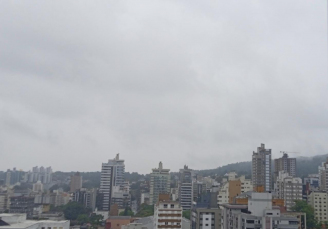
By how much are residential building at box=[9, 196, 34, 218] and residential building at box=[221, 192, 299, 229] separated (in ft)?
112

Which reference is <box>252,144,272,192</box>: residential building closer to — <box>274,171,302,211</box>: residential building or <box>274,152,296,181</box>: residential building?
<box>274,171,302,211</box>: residential building

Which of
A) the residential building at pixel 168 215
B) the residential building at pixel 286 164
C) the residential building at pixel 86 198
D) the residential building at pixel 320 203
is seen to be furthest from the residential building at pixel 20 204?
the residential building at pixel 286 164

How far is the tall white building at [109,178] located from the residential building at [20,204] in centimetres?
992

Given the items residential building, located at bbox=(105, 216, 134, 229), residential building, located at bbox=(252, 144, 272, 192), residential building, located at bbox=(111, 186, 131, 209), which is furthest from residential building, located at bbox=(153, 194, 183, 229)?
residential building, located at bbox=(252, 144, 272, 192)

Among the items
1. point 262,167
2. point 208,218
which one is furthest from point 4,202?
point 262,167

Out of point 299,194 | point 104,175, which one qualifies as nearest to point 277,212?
point 299,194

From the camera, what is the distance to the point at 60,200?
54.8 meters

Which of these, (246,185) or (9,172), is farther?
(9,172)

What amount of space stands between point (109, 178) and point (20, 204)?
13.7 meters

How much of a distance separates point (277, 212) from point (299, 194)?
22239 millimetres

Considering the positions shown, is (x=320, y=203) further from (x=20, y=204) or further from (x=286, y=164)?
(x=20, y=204)

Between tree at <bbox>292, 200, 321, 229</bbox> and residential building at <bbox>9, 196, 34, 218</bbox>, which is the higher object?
tree at <bbox>292, 200, 321, 229</bbox>

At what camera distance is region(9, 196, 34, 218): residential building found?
4616 cm

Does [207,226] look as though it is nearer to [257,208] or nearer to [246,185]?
[257,208]
